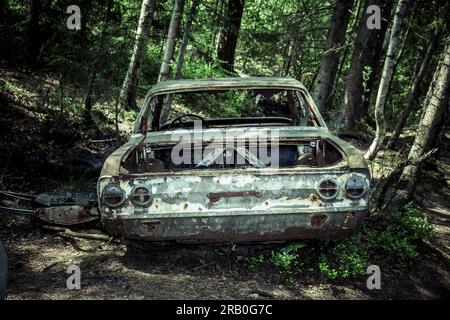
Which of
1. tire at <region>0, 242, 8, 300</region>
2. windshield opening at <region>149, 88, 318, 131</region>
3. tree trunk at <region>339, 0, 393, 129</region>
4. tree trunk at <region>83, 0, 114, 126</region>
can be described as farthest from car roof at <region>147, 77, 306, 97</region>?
tree trunk at <region>339, 0, 393, 129</region>

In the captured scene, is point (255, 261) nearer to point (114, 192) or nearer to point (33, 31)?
point (114, 192)

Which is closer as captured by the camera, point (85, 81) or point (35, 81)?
point (85, 81)

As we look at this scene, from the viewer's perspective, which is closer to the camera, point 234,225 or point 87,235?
point 234,225

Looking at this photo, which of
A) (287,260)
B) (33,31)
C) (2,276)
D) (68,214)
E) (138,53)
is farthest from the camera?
(33,31)

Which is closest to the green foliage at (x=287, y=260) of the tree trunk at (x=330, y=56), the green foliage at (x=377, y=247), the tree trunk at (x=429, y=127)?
the green foliage at (x=377, y=247)

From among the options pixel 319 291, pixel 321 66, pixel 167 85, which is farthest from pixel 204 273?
pixel 321 66

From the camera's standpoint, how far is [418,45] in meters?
15.4

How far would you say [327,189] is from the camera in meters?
3.62

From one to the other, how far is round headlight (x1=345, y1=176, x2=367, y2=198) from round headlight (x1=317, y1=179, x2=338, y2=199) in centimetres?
11

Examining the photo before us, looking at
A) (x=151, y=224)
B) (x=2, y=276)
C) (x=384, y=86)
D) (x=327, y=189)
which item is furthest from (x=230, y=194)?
(x=384, y=86)

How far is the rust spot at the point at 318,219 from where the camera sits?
11.9ft

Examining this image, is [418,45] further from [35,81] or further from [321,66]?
[35,81]

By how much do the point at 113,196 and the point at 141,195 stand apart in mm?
248
